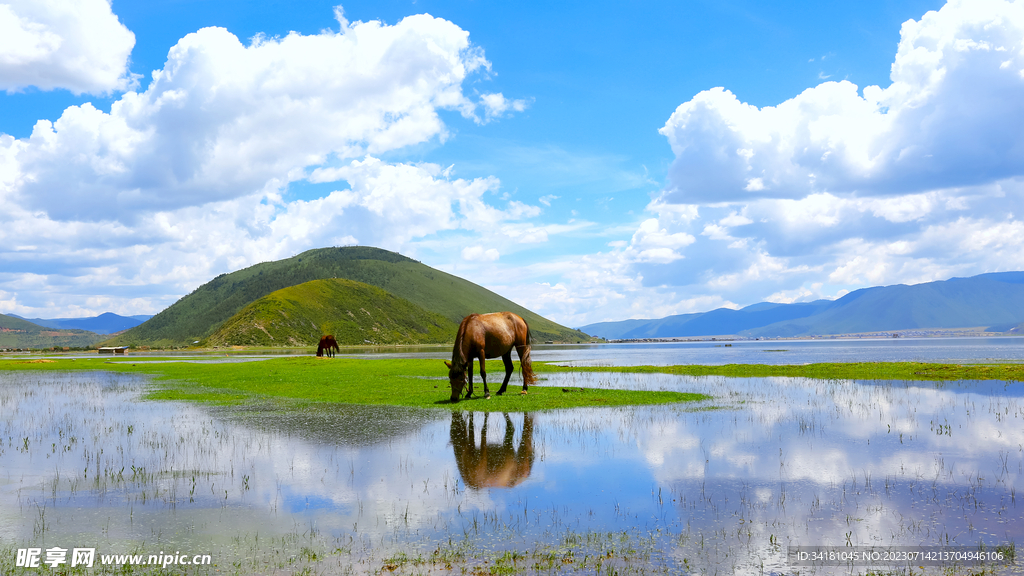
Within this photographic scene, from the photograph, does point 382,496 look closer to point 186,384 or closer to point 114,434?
point 114,434

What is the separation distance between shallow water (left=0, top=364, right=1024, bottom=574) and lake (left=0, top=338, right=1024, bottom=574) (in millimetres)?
74

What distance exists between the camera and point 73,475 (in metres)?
15.9

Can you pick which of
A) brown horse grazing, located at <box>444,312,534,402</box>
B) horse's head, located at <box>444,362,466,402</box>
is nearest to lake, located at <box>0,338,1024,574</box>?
horse's head, located at <box>444,362,466,402</box>

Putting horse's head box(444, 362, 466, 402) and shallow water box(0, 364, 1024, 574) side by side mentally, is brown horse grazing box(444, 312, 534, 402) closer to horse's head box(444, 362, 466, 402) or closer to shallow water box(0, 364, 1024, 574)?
horse's head box(444, 362, 466, 402)

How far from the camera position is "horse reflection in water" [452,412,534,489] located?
48.6 feet

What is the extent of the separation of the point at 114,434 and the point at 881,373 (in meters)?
51.4

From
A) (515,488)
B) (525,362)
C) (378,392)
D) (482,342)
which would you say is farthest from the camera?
(378,392)

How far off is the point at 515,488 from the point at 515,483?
1.60 feet

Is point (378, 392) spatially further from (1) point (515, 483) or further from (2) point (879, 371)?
(2) point (879, 371)

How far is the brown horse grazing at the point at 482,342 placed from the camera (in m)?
29.6

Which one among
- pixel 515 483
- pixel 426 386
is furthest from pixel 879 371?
pixel 515 483

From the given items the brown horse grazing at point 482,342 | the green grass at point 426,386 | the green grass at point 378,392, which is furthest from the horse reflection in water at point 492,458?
the brown horse grazing at point 482,342

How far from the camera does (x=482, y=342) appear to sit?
3027 centimetres

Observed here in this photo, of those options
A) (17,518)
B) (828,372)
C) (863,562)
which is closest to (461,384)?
(17,518)
